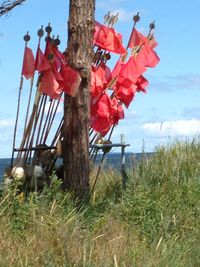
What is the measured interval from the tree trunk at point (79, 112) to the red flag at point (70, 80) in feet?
0.34

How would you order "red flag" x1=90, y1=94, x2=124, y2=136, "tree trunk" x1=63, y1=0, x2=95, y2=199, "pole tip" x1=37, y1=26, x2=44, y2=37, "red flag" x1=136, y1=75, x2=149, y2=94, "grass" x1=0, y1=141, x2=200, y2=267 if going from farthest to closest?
"red flag" x1=136, y1=75, x2=149, y2=94, "red flag" x1=90, y1=94, x2=124, y2=136, "pole tip" x1=37, y1=26, x2=44, y2=37, "tree trunk" x1=63, y1=0, x2=95, y2=199, "grass" x1=0, y1=141, x2=200, y2=267

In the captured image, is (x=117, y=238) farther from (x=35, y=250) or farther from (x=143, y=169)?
(x=143, y=169)

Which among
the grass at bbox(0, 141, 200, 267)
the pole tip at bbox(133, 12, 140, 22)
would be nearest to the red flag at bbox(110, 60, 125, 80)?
the pole tip at bbox(133, 12, 140, 22)

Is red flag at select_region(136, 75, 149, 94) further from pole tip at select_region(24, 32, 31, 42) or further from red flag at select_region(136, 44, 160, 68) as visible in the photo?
pole tip at select_region(24, 32, 31, 42)

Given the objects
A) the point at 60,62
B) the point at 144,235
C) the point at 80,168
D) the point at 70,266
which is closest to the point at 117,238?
the point at 144,235

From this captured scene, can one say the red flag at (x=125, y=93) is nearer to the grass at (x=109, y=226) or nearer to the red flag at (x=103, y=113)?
the red flag at (x=103, y=113)

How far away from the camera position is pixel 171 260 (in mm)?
7547

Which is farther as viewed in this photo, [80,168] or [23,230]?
[80,168]

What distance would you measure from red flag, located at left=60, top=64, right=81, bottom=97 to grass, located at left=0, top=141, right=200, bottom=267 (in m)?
1.35

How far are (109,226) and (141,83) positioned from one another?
299 cm

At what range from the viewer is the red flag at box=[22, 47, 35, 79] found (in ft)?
32.6

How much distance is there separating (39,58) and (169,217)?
2.47m

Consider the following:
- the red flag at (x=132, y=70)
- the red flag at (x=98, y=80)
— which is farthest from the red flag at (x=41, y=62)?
the red flag at (x=132, y=70)

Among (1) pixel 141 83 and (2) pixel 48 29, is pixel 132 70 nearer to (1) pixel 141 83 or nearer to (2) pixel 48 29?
(1) pixel 141 83
